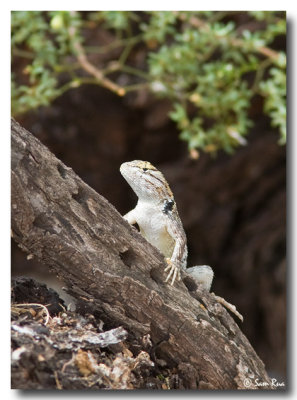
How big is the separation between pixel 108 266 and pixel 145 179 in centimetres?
62

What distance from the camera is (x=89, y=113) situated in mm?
5602

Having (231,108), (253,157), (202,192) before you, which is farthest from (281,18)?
(202,192)

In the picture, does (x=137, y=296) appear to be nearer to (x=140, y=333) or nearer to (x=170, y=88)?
(x=140, y=333)

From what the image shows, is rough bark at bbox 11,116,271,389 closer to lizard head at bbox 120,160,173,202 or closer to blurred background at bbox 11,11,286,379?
lizard head at bbox 120,160,173,202

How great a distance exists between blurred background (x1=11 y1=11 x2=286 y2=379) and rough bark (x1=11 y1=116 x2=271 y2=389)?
2.08 meters

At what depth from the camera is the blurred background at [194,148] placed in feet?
16.3

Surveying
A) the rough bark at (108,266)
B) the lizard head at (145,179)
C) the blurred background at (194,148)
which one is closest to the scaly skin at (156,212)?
the lizard head at (145,179)

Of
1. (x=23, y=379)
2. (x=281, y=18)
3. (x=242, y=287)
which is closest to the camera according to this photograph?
(x=23, y=379)

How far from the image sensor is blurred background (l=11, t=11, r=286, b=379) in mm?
4980

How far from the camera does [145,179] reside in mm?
2971

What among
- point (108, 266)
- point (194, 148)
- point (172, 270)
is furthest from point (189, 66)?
point (108, 266)

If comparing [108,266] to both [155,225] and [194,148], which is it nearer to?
[155,225]
